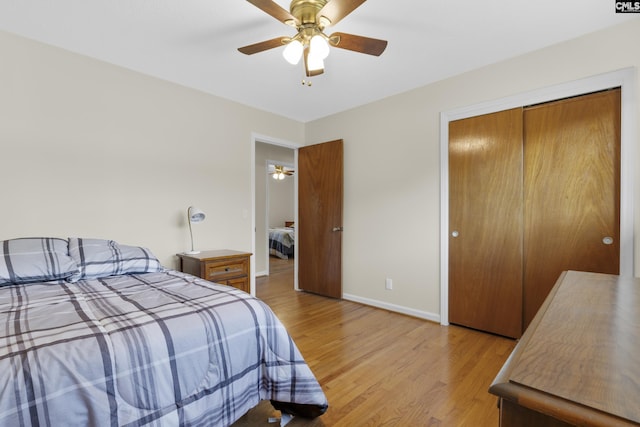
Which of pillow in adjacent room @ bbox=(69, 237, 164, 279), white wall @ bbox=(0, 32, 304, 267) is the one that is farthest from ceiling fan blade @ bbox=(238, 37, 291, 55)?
pillow in adjacent room @ bbox=(69, 237, 164, 279)

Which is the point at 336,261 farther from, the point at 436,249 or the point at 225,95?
the point at 225,95

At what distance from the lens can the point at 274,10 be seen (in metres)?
1.65

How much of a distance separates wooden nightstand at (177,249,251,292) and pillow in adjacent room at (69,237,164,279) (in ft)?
1.59

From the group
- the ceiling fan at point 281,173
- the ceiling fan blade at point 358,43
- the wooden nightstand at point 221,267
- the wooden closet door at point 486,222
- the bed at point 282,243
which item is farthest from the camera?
the ceiling fan at point 281,173

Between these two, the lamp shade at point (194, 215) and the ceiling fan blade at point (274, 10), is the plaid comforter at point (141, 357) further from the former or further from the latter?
the ceiling fan blade at point (274, 10)

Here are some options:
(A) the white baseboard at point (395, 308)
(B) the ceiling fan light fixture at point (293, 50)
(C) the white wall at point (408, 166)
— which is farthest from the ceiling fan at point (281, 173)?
(B) the ceiling fan light fixture at point (293, 50)

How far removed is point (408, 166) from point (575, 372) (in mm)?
2881

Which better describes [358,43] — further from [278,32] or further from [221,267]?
[221,267]

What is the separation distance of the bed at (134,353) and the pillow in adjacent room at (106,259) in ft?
0.39

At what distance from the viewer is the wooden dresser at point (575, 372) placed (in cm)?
45

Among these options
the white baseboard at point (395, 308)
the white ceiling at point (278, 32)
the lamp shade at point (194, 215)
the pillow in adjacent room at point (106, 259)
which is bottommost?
the white baseboard at point (395, 308)

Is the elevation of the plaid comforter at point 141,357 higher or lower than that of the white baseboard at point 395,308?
higher

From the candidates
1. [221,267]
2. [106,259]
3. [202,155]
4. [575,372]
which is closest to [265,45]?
[202,155]

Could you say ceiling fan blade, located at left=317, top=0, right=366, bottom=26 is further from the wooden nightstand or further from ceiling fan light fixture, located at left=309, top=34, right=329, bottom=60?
the wooden nightstand
